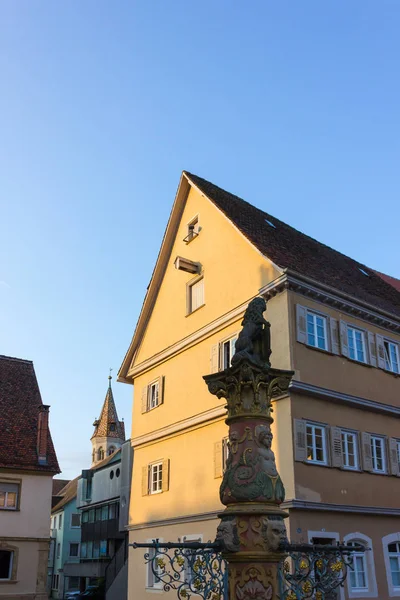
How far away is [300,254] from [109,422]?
2235 inches

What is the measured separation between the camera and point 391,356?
20.6 metres

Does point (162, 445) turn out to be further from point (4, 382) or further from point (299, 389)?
point (4, 382)

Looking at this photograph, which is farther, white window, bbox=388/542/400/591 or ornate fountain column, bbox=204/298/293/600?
white window, bbox=388/542/400/591

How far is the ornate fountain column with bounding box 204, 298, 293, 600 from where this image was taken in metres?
8.09

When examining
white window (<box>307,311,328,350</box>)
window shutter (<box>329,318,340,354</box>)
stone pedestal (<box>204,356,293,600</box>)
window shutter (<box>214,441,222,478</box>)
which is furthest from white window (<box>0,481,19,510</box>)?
stone pedestal (<box>204,356,293,600</box>)

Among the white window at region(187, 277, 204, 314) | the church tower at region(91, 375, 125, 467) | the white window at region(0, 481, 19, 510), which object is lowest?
the white window at region(0, 481, 19, 510)

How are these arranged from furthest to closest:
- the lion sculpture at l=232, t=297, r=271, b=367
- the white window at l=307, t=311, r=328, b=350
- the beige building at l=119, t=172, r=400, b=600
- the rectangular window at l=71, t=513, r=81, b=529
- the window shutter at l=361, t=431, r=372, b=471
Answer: the rectangular window at l=71, t=513, r=81, b=529 → the white window at l=307, t=311, r=328, b=350 → the window shutter at l=361, t=431, r=372, b=471 → the beige building at l=119, t=172, r=400, b=600 → the lion sculpture at l=232, t=297, r=271, b=367

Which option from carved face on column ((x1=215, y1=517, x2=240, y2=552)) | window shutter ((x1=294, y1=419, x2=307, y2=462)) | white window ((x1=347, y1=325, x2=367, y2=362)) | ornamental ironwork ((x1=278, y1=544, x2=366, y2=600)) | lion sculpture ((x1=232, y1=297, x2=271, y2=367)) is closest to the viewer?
ornamental ironwork ((x1=278, y1=544, x2=366, y2=600))

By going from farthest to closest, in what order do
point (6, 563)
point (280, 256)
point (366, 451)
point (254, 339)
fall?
1. point (6, 563)
2. point (280, 256)
3. point (366, 451)
4. point (254, 339)

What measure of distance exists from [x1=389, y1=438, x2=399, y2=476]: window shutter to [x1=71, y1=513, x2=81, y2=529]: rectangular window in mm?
44272

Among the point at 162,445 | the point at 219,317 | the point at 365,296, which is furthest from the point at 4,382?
the point at 365,296

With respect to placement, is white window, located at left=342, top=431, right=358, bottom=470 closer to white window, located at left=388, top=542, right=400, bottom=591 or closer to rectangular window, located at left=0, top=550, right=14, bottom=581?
white window, located at left=388, top=542, right=400, bottom=591

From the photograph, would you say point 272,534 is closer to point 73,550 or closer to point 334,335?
point 334,335

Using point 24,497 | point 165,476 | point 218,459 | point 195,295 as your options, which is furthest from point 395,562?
point 24,497
